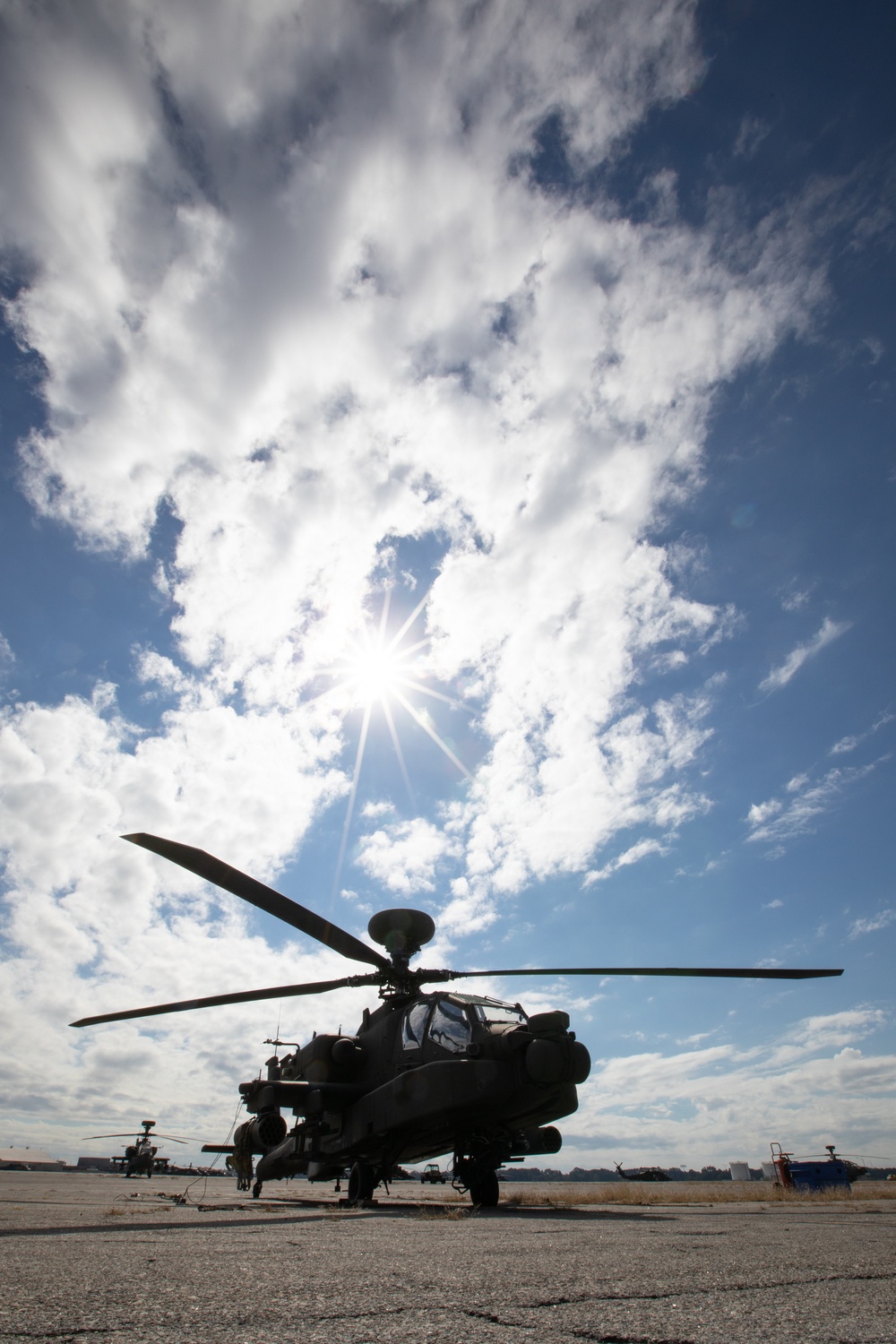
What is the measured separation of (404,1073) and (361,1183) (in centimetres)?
221

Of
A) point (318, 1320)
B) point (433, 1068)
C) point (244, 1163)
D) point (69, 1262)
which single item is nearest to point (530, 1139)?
point (433, 1068)

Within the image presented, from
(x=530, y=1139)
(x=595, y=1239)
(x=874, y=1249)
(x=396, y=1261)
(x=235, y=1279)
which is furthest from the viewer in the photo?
(x=530, y=1139)

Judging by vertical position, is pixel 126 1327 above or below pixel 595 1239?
above

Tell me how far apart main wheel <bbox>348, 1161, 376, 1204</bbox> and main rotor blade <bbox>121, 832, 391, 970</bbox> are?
110 inches

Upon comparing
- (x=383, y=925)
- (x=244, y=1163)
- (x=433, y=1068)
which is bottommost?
(x=244, y=1163)

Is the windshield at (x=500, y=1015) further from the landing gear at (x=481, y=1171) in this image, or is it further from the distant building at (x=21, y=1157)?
the distant building at (x=21, y=1157)

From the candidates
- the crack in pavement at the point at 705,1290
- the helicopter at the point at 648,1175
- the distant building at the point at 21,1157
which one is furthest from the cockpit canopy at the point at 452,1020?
the distant building at the point at 21,1157

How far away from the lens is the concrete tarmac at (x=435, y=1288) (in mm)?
1945

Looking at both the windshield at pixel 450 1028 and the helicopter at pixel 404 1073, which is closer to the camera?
the helicopter at pixel 404 1073

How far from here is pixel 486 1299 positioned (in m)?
2.38

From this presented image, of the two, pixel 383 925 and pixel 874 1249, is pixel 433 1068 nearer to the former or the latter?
pixel 383 925

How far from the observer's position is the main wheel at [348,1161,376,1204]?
32.5 ft

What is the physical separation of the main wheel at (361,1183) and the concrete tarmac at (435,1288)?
6217 mm

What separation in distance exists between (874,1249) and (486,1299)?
3.24 metres
